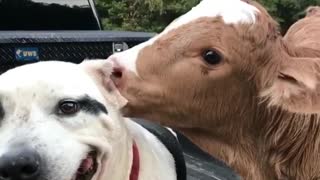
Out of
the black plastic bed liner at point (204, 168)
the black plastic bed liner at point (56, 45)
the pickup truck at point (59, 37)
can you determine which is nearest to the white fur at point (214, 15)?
the black plastic bed liner at point (204, 168)

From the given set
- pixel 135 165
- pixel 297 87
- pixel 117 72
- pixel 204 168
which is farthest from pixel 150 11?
pixel 297 87

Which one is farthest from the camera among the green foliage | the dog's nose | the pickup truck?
the green foliage

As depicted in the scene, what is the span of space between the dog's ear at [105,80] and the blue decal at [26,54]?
2.48 m

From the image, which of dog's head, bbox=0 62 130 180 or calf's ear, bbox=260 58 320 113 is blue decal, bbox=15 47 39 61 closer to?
dog's head, bbox=0 62 130 180

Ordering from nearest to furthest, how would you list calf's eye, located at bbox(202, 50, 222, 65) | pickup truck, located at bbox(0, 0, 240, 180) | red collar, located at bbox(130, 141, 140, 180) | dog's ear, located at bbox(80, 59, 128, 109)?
calf's eye, located at bbox(202, 50, 222, 65) < dog's ear, located at bbox(80, 59, 128, 109) < red collar, located at bbox(130, 141, 140, 180) < pickup truck, located at bbox(0, 0, 240, 180)

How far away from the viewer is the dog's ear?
10.8 feet

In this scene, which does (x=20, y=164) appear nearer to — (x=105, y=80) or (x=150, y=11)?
(x=105, y=80)

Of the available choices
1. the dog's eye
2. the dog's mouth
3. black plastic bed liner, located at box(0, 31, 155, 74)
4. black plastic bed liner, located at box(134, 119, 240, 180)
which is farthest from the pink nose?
black plastic bed liner, located at box(0, 31, 155, 74)

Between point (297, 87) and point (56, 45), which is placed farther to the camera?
point (56, 45)

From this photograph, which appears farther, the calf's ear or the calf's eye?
the calf's eye

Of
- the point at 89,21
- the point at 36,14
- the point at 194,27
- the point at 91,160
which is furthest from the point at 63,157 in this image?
the point at 89,21

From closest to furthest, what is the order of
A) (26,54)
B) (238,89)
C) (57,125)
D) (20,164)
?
(20,164) < (57,125) < (238,89) < (26,54)

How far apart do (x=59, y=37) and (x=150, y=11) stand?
1124cm

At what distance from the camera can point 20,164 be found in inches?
117
